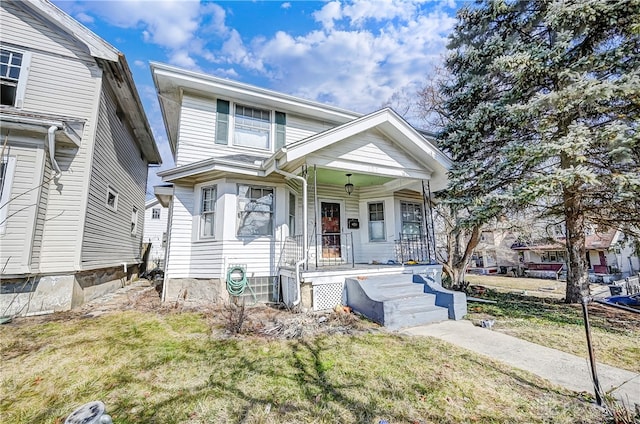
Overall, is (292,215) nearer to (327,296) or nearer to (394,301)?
(327,296)

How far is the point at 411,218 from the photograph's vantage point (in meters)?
10.0

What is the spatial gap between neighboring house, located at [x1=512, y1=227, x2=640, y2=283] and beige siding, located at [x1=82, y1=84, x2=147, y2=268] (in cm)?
2817

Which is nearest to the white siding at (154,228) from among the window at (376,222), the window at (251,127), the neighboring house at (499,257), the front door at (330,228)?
the window at (251,127)

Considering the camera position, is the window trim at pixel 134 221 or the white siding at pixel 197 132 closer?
the white siding at pixel 197 132

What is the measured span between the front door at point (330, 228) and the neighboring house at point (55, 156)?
672 cm

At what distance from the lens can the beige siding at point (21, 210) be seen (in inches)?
230

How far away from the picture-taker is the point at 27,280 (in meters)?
6.02

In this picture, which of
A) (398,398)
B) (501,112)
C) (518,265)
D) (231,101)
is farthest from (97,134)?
(518,265)

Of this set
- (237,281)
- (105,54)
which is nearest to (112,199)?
(105,54)

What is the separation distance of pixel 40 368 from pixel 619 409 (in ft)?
21.3

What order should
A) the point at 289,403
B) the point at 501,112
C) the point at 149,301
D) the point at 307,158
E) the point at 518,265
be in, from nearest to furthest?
the point at 289,403
the point at 307,158
the point at 149,301
the point at 501,112
the point at 518,265

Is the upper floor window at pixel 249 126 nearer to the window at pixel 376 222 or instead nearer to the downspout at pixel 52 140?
the downspout at pixel 52 140

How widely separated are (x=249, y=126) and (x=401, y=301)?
710cm

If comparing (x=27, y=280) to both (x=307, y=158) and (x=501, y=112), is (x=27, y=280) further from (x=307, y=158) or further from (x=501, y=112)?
(x=501, y=112)
